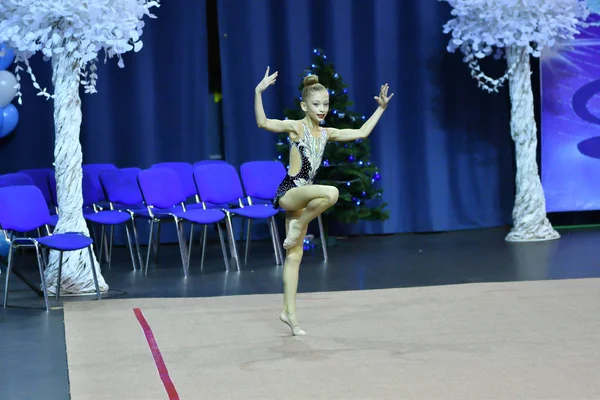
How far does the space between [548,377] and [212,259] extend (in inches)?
210

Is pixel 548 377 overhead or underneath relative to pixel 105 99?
underneath

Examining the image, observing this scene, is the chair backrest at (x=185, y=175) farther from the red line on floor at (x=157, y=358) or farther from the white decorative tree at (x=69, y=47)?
the red line on floor at (x=157, y=358)

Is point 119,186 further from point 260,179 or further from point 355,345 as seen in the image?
point 355,345

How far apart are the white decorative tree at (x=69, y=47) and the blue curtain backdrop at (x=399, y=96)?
3.38 metres

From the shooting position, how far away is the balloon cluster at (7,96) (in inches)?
389

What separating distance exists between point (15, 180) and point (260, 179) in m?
2.19

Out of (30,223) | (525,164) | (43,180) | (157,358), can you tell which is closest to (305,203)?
(157,358)

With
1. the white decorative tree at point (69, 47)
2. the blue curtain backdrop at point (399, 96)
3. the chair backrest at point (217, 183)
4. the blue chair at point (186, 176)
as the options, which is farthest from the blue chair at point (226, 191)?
the blue curtain backdrop at point (399, 96)

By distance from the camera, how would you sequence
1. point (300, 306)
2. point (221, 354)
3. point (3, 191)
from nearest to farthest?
point (221, 354) < point (300, 306) < point (3, 191)

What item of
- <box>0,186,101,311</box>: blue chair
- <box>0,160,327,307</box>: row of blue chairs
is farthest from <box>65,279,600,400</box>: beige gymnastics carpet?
<box>0,160,327,307</box>: row of blue chairs

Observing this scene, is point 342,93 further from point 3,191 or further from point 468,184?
point 3,191

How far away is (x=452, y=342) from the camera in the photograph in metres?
5.50

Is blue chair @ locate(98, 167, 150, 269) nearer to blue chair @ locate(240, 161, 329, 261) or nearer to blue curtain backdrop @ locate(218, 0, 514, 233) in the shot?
blue chair @ locate(240, 161, 329, 261)

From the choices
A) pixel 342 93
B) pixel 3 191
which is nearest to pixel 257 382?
pixel 3 191
